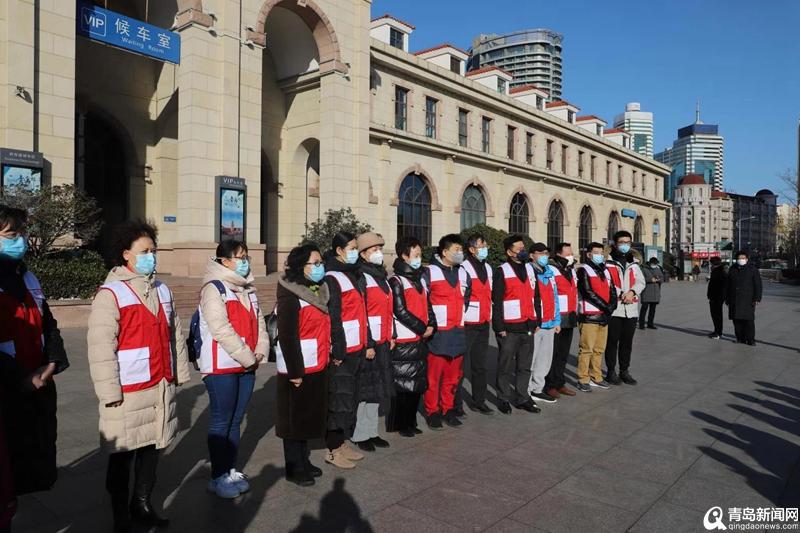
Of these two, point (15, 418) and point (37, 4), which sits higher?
point (37, 4)

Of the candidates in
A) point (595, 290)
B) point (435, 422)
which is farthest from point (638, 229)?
point (435, 422)

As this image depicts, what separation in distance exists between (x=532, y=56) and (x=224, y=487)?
160489 mm

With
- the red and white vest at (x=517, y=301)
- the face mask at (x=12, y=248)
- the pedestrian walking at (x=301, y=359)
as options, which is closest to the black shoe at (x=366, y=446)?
the pedestrian walking at (x=301, y=359)

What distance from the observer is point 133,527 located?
145 inches

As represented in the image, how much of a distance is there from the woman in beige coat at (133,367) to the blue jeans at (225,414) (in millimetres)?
357

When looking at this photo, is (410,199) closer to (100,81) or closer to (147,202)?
(147,202)

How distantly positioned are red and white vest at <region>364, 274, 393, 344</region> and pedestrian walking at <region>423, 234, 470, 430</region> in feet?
2.42

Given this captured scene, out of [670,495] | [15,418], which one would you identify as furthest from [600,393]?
[15,418]

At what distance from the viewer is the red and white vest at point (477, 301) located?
659 centimetres

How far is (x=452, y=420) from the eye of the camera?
607 cm

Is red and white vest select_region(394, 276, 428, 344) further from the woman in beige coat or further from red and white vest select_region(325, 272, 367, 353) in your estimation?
the woman in beige coat

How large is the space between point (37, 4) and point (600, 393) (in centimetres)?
1532

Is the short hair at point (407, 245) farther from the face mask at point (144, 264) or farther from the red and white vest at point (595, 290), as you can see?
the red and white vest at point (595, 290)

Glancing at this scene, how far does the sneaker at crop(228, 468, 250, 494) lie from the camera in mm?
4188
